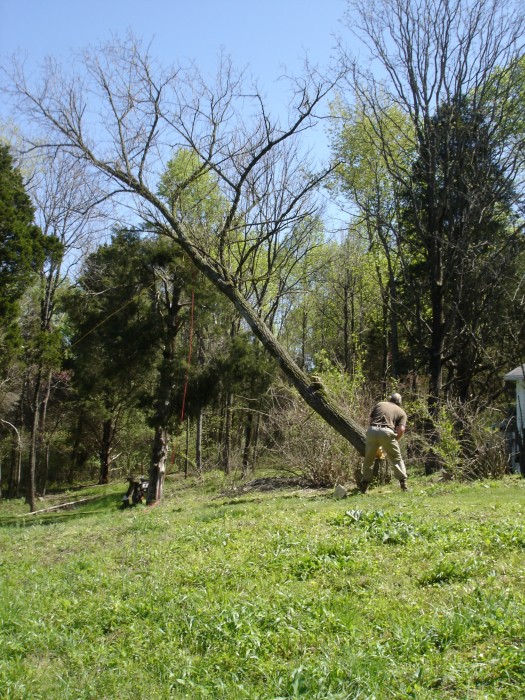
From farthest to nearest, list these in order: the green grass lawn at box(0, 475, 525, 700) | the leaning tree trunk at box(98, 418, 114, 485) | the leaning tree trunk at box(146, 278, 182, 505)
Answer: the leaning tree trunk at box(98, 418, 114, 485)
the leaning tree trunk at box(146, 278, 182, 505)
the green grass lawn at box(0, 475, 525, 700)

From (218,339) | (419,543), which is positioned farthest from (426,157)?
(419,543)

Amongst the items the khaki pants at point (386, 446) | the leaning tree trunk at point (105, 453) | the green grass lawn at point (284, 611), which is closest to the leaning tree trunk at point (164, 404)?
the khaki pants at point (386, 446)

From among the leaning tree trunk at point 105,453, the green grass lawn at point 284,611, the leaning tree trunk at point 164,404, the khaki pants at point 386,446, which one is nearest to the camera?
the green grass lawn at point 284,611

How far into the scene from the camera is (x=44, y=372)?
26375 mm

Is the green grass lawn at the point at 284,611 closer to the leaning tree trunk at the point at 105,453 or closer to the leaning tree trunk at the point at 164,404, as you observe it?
the leaning tree trunk at the point at 164,404

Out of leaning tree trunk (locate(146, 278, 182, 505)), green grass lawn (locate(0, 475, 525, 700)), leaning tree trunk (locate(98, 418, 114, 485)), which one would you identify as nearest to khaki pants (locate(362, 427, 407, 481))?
green grass lawn (locate(0, 475, 525, 700))

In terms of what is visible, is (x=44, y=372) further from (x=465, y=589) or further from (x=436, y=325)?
(x=465, y=589)

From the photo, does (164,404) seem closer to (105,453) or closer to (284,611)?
(284,611)

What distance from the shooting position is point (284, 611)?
561cm

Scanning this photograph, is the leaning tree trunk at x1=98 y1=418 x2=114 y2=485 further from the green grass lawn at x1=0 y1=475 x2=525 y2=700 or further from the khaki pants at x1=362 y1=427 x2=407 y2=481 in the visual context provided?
the green grass lawn at x1=0 y1=475 x2=525 y2=700

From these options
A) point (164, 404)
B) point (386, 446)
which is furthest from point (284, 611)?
point (164, 404)

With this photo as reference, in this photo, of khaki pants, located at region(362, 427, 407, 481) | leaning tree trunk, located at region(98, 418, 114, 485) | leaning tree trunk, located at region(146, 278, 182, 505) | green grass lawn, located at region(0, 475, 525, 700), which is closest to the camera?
green grass lawn, located at region(0, 475, 525, 700)

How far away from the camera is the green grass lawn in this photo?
452 centimetres

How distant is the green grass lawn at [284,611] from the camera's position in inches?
178
